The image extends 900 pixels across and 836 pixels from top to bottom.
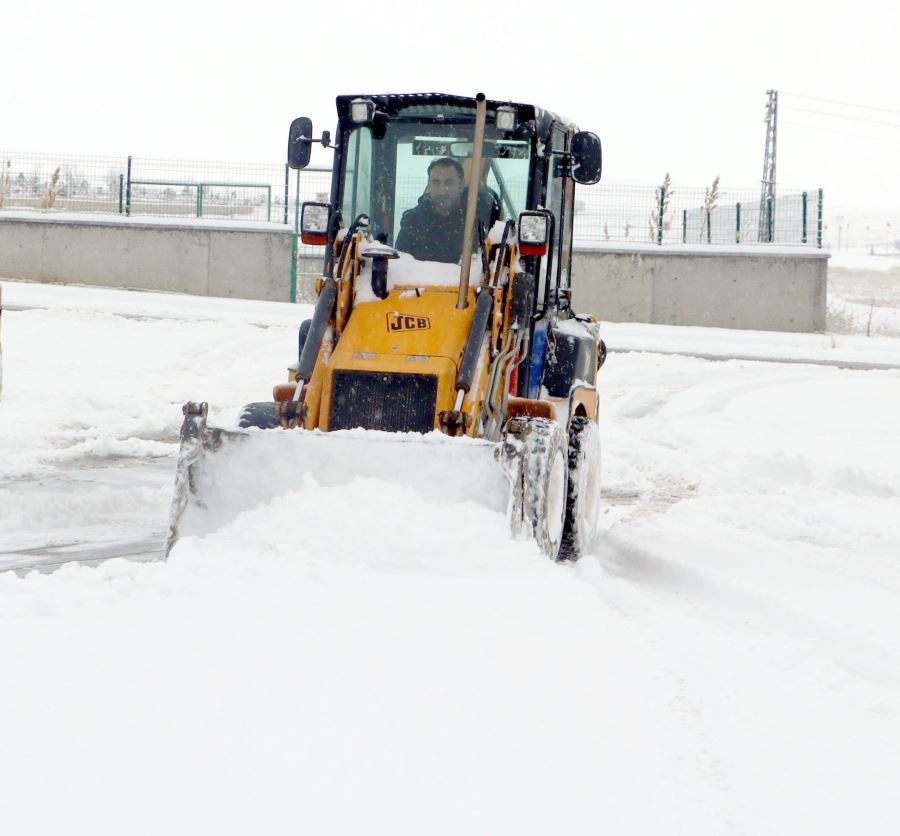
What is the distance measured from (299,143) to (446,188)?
Result: 0.87 metres

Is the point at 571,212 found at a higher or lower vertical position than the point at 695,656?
higher

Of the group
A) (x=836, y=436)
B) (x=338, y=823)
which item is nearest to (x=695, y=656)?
(x=338, y=823)

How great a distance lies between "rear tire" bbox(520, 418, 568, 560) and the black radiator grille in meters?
0.55

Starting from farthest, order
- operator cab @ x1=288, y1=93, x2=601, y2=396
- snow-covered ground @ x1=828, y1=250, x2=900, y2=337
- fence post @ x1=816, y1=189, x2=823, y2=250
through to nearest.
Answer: snow-covered ground @ x1=828, y1=250, x2=900, y2=337, fence post @ x1=816, y1=189, x2=823, y2=250, operator cab @ x1=288, y1=93, x2=601, y2=396

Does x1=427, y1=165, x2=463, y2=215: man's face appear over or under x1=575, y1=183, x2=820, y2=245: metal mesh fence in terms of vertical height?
under

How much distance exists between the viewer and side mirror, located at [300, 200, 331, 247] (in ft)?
23.5

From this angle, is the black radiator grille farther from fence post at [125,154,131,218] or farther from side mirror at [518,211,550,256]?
fence post at [125,154,131,218]

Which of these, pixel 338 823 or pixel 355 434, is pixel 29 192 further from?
pixel 338 823

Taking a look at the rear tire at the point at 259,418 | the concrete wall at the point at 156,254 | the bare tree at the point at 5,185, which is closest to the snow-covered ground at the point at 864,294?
the concrete wall at the point at 156,254

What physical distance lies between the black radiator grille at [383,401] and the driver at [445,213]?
0.95m

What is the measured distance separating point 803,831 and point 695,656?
1.63m

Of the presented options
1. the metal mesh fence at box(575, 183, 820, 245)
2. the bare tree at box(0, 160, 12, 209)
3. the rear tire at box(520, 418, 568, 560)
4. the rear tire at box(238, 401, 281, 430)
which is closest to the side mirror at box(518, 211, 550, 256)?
the rear tire at box(520, 418, 568, 560)

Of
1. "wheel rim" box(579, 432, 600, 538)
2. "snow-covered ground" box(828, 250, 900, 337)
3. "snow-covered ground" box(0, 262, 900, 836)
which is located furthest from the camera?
"snow-covered ground" box(828, 250, 900, 337)

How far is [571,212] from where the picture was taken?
8.09 m
